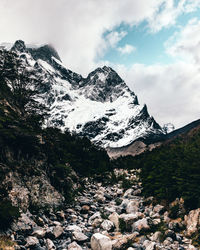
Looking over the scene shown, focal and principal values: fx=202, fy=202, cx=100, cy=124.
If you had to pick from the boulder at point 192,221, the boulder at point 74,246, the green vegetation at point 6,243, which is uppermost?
the green vegetation at point 6,243

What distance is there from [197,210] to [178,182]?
3.14 metres

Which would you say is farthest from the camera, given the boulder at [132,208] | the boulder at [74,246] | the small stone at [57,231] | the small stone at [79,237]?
the boulder at [132,208]

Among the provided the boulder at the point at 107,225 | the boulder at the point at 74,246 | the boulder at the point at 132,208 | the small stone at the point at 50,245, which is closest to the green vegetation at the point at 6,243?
the small stone at the point at 50,245

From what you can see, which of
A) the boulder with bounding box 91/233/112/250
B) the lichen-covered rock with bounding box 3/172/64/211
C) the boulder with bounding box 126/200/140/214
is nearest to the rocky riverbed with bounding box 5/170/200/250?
the boulder with bounding box 91/233/112/250

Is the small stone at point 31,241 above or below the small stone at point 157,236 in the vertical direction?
above

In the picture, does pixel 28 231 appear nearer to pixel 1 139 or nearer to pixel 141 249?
pixel 141 249

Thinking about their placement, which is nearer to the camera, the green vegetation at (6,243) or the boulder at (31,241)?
the green vegetation at (6,243)

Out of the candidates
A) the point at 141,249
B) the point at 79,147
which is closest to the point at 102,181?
the point at 79,147

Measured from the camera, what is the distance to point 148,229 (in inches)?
550

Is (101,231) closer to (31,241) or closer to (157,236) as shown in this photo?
(157,236)

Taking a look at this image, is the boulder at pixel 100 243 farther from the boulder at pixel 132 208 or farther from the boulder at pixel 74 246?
the boulder at pixel 132 208

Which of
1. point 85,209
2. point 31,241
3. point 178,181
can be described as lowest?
point 85,209

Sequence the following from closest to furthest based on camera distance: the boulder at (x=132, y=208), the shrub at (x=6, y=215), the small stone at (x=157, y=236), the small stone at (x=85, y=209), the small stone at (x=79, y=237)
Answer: the shrub at (x=6, y=215) < the small stone at (x=79, y=237) < the small stone at (x=157, y=236) < the small stone at (x=85, y=209) < the boulder at (x=132, y=208)

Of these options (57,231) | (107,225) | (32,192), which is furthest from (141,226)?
(32,192)
